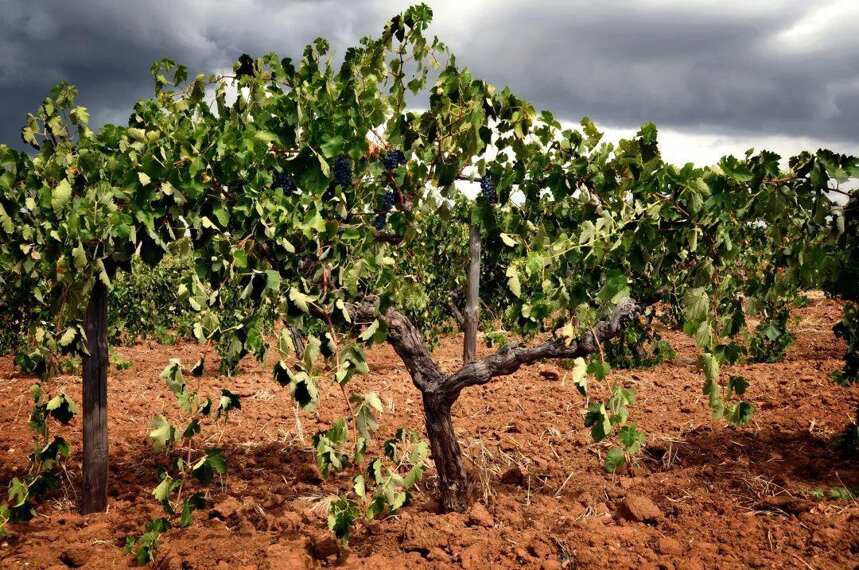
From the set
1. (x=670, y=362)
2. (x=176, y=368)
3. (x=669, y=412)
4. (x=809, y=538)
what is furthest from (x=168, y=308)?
(x=809, y=538)

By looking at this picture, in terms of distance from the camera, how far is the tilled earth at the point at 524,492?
301 cm

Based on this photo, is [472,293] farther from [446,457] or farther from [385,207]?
[446,457]

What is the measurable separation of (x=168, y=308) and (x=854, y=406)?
12.1 m

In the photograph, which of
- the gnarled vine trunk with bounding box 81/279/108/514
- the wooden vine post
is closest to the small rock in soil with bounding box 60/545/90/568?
the gnarled vine trunk with bounding box 81/279/108/514

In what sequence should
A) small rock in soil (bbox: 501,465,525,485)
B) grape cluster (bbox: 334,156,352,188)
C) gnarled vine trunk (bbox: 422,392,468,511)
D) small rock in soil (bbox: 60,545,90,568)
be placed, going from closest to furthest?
small rock in soil (bbox: 60,545,90,568) → gnarled vine trunk (bbox: 422,392,468,511) → grape cluster (bbox: 334,156,352,188) → small rock in soil (bbox: 501,465,525,485)

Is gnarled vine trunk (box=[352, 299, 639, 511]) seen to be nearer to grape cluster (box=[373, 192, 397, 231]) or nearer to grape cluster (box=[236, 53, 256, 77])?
grape cluster (box=[373, 192, 397, 231])

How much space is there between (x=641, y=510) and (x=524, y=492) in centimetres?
72

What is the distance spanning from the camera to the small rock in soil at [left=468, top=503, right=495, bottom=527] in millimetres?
3320

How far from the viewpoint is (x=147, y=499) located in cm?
388

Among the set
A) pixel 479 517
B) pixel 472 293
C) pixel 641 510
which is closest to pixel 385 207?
pixel 479 517

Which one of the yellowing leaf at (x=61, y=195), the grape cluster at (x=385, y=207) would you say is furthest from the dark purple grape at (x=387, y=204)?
the yellowing leaf at (x=61, y=195)

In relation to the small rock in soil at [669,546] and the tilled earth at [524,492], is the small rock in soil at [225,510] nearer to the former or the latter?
the tilled earth at [524,492]

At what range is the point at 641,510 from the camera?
3.35 m

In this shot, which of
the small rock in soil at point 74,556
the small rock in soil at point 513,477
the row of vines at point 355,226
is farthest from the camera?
the small rock in soil at point 513,477
